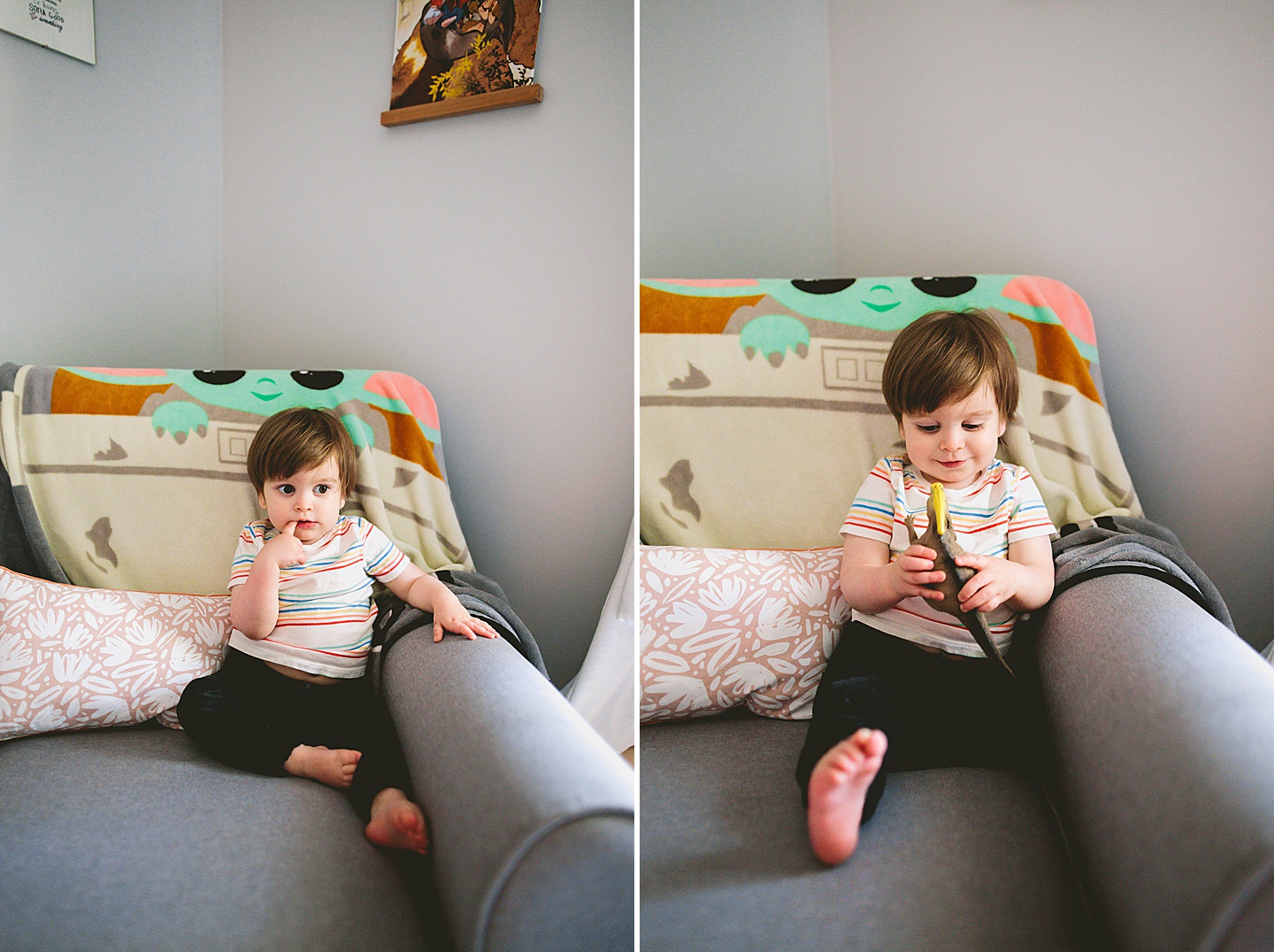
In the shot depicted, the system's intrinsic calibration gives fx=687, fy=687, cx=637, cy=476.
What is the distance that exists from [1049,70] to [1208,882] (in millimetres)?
767

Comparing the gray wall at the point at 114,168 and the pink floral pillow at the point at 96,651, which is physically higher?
the gray wall at the point at 114,168

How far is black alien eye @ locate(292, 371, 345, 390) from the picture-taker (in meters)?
0.71

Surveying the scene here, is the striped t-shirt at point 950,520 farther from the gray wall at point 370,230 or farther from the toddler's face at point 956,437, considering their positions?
the gray wall at point 370,230

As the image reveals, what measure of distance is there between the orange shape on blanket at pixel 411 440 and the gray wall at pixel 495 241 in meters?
0.05

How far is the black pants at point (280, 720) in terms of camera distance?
1.73ft

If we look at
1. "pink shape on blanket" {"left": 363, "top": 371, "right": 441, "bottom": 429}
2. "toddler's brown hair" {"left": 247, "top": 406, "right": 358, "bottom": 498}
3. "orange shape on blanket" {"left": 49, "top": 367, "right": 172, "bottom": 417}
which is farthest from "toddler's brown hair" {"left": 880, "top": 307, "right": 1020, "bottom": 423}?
"orange shape on blanket" {"left": 49, "top": 367, "right": 172, "bottom": 417}

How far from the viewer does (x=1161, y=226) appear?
73cm

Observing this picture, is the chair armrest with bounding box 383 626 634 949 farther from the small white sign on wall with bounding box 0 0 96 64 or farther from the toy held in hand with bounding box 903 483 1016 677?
the small white sign on wall with bounding box 0 0 96 64

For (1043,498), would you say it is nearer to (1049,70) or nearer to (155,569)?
(1049,70)

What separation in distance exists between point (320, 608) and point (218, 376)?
0.95ft

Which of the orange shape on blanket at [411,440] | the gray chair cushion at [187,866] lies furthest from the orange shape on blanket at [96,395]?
the gray chair cushion at [187,866]

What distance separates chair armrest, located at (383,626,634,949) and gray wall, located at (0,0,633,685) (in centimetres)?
17

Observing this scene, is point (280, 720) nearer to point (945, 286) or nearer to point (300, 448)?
point (300, 448)

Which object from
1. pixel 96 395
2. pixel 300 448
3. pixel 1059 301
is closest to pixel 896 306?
pixel 1059 301
